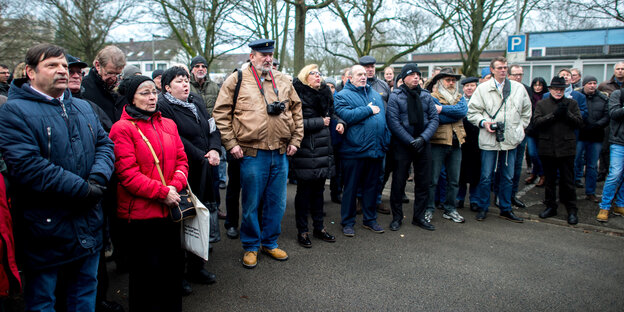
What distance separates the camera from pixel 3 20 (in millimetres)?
17594

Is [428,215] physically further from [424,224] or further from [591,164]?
[591,164]

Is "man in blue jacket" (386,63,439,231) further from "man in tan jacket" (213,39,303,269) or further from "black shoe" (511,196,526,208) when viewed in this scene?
"black shoe" (511,196,526,208)

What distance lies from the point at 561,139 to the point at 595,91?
75.6 inches

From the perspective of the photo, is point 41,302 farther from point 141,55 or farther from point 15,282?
point 141,55

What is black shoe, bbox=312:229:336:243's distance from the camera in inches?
189

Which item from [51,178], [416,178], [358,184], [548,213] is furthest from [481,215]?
[51,178]

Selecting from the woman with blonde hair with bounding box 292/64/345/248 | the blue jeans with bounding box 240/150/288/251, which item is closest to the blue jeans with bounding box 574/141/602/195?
the woman with blonde hair with bounding box 292/64/345/248

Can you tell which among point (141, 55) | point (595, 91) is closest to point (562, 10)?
point (595, 91)

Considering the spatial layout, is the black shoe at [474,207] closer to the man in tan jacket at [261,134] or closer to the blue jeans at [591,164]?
the blue jeans at [591,164]

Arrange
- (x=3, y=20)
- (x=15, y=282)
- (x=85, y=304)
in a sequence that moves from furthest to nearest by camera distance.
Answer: (x=3, y=20)
(x=85, y=304)
(x=15, y=282)

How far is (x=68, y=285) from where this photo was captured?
253 cm

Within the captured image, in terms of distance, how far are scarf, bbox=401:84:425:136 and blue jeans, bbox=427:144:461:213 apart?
58 cm

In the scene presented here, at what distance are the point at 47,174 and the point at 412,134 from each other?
418 cm

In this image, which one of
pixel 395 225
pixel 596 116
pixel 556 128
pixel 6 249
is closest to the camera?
pixel 6 249
